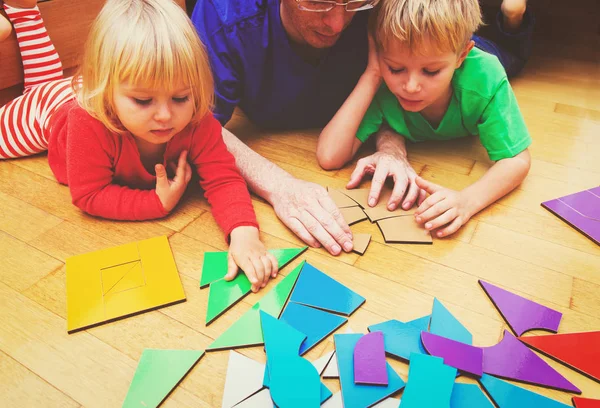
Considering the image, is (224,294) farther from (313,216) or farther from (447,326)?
(447,326)

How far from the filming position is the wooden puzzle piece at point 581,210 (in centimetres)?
134

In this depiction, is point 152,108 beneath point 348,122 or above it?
above

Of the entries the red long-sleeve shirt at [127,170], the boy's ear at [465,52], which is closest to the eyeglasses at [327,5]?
the boy's ear at [465,52]

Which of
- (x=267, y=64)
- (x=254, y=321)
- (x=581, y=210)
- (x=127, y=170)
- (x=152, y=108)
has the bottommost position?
(x=581, y=210)

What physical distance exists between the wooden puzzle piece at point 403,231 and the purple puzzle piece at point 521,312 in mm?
226

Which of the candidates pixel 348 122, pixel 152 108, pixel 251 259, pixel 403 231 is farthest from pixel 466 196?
pixel 152 108

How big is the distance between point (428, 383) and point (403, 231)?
1.58 feet

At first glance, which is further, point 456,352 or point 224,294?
point 224,294

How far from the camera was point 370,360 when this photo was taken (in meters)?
0.97

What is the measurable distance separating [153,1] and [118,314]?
0.74 m

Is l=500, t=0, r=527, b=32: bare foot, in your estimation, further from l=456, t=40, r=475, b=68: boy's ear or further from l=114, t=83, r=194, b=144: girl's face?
l=114, t=83, r=194, b=144: girl's face

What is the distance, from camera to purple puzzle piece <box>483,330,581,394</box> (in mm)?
955

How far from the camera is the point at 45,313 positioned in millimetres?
1081

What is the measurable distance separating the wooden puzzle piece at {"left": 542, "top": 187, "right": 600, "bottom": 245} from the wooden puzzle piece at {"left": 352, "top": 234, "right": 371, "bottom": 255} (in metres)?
0.58
